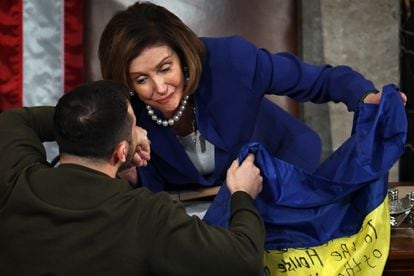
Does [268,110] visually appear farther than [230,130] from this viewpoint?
Yes

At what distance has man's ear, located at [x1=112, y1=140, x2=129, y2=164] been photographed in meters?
1.18

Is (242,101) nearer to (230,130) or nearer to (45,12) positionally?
(230,130)

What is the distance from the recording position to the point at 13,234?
3.71 feet

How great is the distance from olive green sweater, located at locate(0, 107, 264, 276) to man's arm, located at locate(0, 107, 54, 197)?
70 millimetres

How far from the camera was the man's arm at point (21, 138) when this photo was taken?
4.03ft

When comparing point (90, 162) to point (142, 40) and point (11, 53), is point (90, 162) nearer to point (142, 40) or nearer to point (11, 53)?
point (142, 40)

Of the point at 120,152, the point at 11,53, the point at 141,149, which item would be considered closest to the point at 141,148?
the point at 141,149

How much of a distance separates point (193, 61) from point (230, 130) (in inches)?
9.1

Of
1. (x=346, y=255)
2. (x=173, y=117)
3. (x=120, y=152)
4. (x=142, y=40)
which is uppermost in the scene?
(x=142, y=40)

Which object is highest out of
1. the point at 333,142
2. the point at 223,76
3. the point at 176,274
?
the point at 223,76

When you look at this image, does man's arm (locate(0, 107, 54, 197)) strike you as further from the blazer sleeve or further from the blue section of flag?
the blazer sleeve

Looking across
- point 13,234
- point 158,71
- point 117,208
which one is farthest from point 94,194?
point 158,71

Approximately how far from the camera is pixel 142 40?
5.32 ft

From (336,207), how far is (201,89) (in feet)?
1.81
